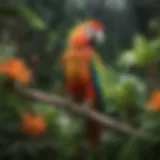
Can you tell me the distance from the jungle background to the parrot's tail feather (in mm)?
17

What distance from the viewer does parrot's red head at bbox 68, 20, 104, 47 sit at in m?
0.83

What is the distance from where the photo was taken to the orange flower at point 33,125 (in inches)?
25.4

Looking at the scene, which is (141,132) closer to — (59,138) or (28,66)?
(59,138)

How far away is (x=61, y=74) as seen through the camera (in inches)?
34.1

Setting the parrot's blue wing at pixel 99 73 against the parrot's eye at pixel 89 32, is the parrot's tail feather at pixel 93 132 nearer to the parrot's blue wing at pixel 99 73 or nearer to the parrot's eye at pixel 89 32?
the parrot's blue wing at pixel 99 73

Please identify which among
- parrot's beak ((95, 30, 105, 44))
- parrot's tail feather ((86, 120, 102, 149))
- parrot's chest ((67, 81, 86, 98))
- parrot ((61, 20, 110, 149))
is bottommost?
parrot's tail feather ((86, 120, 102, 149))

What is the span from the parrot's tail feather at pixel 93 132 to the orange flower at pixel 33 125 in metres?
0.08

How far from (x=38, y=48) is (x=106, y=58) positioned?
0.15 meters

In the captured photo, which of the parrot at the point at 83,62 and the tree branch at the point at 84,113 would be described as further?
the parrot at the point at 83,62

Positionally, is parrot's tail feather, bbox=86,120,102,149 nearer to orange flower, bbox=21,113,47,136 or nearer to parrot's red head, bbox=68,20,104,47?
orange flower, bbox=21,113,47,136

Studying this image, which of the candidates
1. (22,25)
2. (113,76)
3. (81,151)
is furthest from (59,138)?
(22,25)

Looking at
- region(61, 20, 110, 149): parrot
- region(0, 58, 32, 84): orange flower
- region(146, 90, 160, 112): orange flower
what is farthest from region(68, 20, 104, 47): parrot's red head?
region(146, 90, 160, 112): orange flower

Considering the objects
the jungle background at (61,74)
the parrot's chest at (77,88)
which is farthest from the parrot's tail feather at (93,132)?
the parrot's chest at (77,88)

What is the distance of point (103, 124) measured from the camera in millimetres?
608
